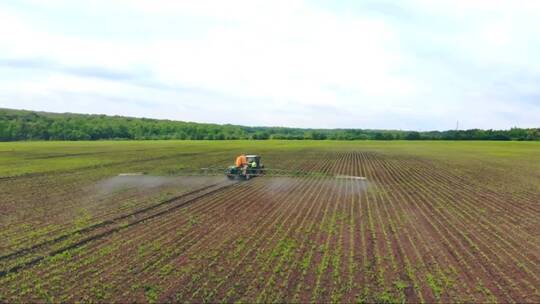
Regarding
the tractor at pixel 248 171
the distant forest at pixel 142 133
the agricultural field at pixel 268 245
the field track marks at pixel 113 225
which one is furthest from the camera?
the distant forest at pixel 142 133

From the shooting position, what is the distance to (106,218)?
48.1ft

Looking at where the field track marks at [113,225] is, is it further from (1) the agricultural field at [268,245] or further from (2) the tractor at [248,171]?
(2) the tractor at [248,171]

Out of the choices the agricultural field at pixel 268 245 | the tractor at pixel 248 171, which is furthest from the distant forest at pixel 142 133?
the agricultural field at pixel 268 245

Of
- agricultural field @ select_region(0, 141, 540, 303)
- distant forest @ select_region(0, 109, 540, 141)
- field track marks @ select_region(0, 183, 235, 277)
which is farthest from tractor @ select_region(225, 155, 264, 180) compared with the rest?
distant forest @ select_region(0, 109, 540, 141)

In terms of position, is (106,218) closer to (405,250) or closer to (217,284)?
(217,284)

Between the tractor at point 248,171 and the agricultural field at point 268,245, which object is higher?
the tractor at point 248,171

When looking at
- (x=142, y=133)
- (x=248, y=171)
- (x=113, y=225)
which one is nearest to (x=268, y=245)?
(x=113, y=225)

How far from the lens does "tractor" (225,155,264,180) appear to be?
88.4 feet

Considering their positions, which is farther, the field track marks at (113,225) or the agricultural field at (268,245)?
the field track marks at (113,225)

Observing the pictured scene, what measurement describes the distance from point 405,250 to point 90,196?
672 inches

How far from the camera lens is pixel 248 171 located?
28797mm

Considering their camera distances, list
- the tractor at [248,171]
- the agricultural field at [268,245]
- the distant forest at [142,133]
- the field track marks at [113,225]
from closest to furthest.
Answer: the agricultural field at [268,245], the field track marks at [113,225], the tractor at [248,171], the distant forest at [142,133]

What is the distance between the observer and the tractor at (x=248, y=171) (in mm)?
26953

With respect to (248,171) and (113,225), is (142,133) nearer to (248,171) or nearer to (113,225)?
(248,171)
